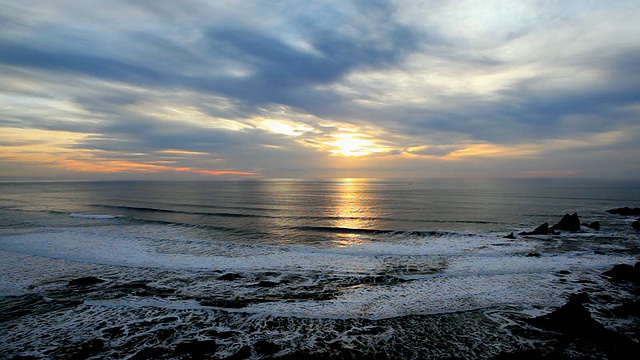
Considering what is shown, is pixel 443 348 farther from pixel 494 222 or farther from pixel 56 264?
pixel 494 222

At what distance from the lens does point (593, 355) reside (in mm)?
10125

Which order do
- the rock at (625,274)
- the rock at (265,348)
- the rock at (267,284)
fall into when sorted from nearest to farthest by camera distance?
the rock at (265,348), the rock at (267,284), the rock at (625,274)

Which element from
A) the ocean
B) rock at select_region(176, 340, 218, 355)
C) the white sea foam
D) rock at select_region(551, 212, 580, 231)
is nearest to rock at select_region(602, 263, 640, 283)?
the ocean

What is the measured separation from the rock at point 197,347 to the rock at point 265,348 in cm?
139

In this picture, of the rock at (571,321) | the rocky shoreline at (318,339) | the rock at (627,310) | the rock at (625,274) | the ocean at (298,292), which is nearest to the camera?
the rocky shoreline at (318,339)

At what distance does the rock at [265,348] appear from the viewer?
34.2ft

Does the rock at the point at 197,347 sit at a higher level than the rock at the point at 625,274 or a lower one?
lower

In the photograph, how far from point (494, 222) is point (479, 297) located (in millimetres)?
30633

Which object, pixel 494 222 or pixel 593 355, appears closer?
pixel 593 355

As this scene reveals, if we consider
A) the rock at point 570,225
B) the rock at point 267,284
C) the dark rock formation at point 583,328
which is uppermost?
the rock at point 570,225

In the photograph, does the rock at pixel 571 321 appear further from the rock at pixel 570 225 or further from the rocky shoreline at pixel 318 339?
the rock at pixel 570 225

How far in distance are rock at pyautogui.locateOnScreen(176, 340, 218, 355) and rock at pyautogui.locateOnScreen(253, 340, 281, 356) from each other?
54.6 inches

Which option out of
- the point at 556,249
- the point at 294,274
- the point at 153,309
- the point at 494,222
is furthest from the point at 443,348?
the point at 494,222

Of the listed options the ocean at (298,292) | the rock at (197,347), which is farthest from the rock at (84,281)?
the rock at (197,347)
